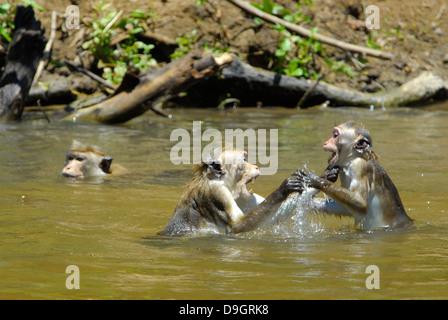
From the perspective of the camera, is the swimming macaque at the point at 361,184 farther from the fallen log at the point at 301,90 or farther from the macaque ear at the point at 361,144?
the fallen log at the point at 301,90

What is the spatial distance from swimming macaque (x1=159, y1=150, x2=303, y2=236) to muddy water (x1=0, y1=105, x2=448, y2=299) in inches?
6.6

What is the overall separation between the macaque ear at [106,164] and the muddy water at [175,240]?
34 centimetres

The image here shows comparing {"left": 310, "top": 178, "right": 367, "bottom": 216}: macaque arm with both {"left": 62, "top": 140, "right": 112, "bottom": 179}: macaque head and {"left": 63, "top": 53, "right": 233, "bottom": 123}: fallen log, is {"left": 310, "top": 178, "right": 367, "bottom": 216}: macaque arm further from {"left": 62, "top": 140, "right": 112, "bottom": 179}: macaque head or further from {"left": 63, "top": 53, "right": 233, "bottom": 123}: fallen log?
{"left": 63, "top": 53, "right": 233, "bottom": 123}: fallen log

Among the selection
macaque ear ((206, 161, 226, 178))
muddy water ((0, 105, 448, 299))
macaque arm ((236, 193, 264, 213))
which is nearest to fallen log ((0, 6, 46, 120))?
muddy water ((0, 105, 448, 299))

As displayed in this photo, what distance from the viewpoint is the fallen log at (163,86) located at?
13.2m

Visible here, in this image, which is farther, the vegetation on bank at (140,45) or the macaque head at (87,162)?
the vegetation on bank at (140,45)

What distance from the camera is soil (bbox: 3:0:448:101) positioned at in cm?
1762

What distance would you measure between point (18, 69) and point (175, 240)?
8.67 meters

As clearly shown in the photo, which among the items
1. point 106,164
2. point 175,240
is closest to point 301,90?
point 106,164

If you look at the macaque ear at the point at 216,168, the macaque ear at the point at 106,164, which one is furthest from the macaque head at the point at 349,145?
the macaque ear at the point at 106,164

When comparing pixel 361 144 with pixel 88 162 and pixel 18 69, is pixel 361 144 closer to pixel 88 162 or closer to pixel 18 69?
pixel 88 162

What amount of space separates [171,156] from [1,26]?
20.6ft
